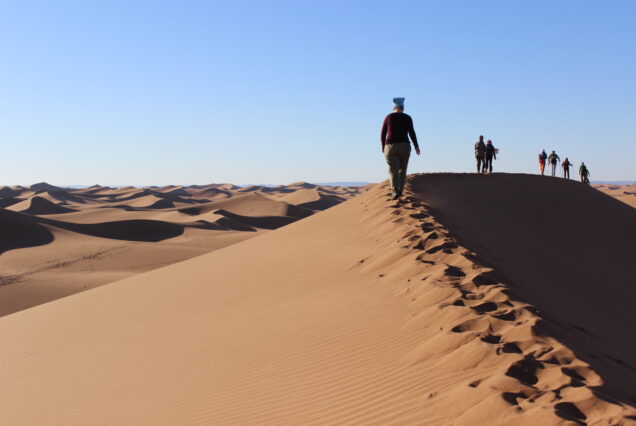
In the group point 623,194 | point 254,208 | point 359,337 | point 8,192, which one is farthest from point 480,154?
point 8,192

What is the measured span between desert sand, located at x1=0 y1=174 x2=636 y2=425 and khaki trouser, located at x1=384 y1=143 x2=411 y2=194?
0.44 m

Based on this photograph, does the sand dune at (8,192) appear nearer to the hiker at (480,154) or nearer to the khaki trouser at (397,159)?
the hiker at (480,154)

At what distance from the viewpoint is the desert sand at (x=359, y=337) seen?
11.7 feet

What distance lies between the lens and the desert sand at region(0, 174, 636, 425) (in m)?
3.55

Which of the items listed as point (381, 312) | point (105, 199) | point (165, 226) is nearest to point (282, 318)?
point (381, 312)

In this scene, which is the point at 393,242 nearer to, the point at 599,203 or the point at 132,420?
the point at 132,420

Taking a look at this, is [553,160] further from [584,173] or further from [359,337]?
[359,337]

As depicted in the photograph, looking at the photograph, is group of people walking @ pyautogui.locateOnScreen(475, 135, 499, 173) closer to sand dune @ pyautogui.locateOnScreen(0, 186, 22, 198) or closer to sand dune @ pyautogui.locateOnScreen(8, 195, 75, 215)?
sand dune @ pyautogui.locateOnScreen(8, 195, 75, 215)

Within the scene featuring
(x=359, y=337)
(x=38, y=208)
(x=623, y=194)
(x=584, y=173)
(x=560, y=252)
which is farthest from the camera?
(x=623, y=194)

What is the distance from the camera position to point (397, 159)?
31.6 ft

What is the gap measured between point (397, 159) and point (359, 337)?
17.5 ft

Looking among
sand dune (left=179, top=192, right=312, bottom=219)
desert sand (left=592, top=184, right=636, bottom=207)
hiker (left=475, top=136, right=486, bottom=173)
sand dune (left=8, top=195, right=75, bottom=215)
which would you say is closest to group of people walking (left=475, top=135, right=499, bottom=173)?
hiker (left=475, top=136, right=486, bottom=173)

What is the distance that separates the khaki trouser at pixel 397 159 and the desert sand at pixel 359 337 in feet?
1.45

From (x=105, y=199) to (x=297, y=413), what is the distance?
8087 centimetres
